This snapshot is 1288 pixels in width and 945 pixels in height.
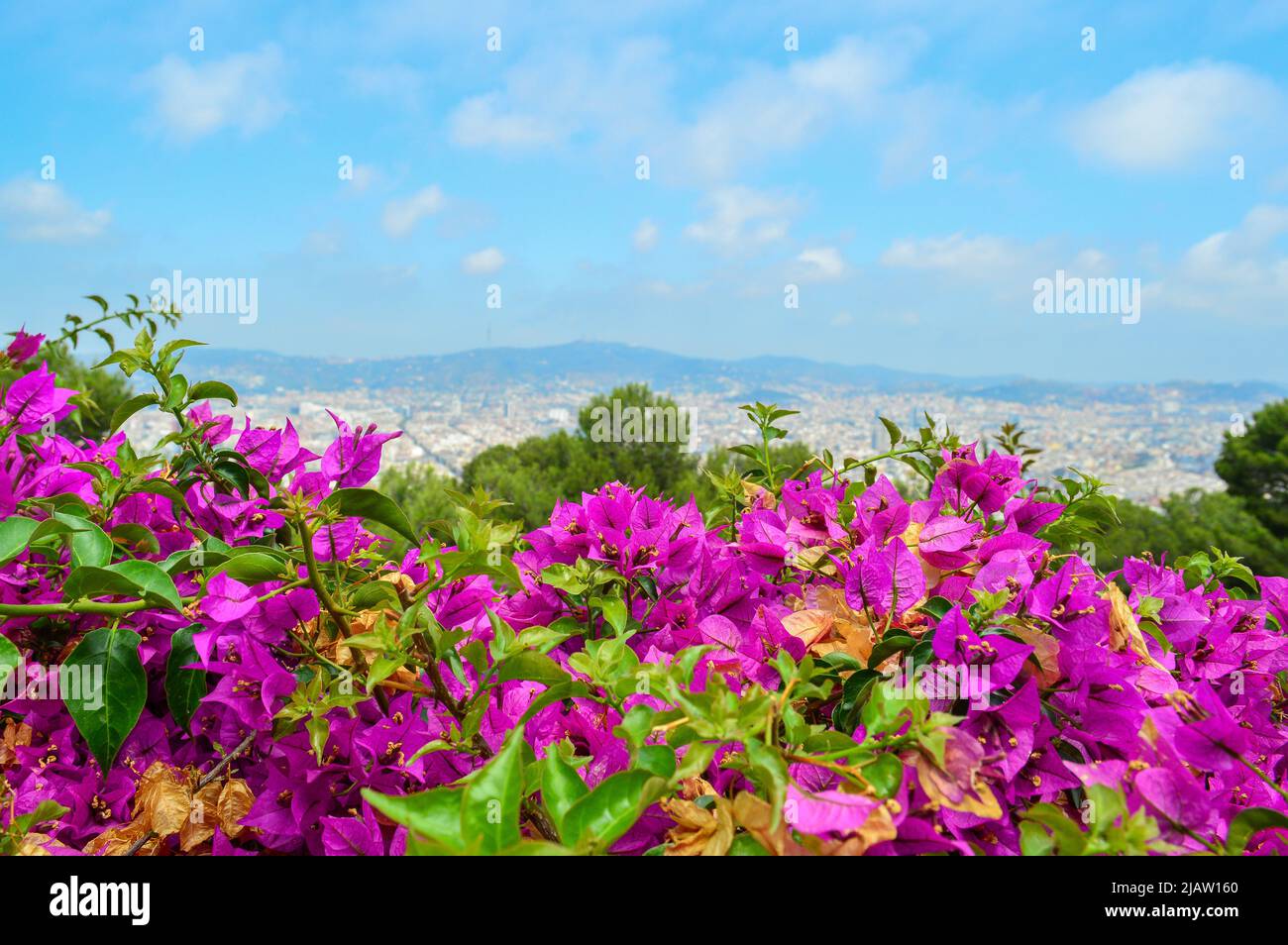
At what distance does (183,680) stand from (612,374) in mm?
52378

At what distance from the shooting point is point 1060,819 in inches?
21.9

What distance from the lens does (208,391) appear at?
3.30 ft

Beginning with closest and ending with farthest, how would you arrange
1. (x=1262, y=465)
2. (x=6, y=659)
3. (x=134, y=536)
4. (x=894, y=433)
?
1. (x=6, y=659)
2. (x=134, y=536)
3. (x=894, y=433)
4. (x=1262, y=465)

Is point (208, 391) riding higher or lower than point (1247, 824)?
higher

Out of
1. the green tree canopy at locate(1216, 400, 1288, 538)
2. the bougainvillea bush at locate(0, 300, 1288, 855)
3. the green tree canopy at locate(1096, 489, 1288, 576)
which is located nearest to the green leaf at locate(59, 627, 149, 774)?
the bougainvillea bush at locate(0, 300, 1288, 855)

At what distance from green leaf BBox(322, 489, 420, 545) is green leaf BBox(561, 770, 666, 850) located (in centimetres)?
40

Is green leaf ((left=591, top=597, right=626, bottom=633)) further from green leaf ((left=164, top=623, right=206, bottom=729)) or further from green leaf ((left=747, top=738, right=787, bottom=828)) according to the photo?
green leaf ((left=164, top=623, right=206, bottom=729))

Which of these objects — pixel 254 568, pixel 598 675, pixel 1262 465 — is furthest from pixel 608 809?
pixel 1262 465

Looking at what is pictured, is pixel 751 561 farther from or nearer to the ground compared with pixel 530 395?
nearer to the ground

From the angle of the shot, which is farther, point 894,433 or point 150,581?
point 894,433

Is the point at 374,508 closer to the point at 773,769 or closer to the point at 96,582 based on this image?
the point at 96,582
